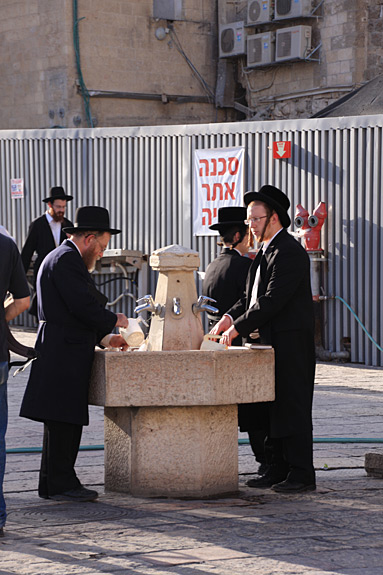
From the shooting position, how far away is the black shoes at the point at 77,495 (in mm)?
6887

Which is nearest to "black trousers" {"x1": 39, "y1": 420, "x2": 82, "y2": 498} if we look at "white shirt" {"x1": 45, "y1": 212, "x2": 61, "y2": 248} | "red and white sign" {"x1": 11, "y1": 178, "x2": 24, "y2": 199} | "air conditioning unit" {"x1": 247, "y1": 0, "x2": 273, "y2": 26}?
"white shirt" {"x1": 45, "y1": 212, "x2": 61, "y2": 248}

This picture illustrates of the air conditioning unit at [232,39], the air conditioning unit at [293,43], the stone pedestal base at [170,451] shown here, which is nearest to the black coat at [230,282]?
the stone pedestal base at [170,451]

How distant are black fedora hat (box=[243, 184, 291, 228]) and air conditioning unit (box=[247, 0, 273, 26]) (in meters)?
19.3

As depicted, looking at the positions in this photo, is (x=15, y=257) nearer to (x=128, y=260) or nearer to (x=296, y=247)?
(x=296, y=247)

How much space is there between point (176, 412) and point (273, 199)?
60.3 inches

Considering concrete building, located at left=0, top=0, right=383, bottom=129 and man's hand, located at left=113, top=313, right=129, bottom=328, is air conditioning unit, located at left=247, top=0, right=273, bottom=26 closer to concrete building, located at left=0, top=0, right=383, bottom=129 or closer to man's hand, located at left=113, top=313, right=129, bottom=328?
concrete building, located at left=0, top=0, right=383, bottom=129

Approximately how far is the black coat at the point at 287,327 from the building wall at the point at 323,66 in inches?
702

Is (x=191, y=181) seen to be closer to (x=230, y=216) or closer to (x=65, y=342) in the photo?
(x=230, y=216)

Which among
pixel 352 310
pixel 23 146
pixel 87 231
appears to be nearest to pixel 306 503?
pixel 87 231

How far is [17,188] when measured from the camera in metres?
17.9

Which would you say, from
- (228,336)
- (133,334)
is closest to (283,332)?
(228,336)

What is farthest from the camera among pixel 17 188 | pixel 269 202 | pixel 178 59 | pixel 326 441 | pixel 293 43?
pixel 178 59

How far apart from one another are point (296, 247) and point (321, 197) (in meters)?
7.53

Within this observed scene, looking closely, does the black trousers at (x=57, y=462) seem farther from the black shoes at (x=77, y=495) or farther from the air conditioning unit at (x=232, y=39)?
the air conditioning unit at (x=232, y=39)
